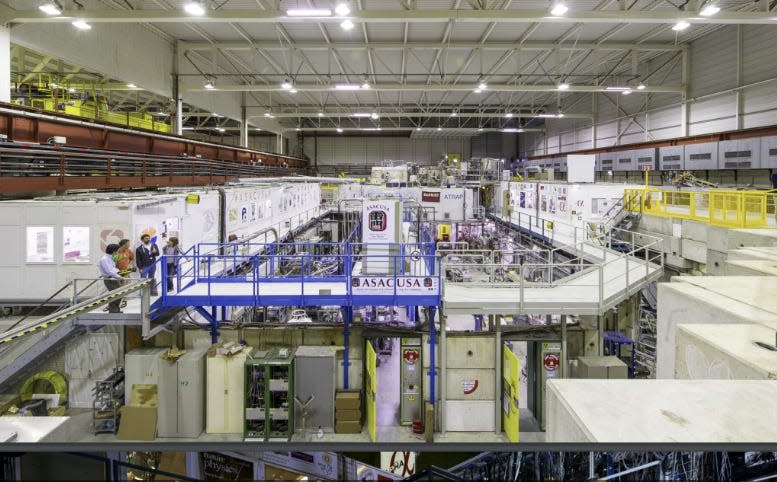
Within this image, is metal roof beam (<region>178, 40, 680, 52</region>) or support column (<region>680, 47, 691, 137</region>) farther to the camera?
support column (<region>680, 47, 691, 137</region>)

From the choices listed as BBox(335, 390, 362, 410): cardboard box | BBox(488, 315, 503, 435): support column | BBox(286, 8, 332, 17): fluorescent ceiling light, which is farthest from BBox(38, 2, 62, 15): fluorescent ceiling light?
BBox(488, 315, 503, 435): support column

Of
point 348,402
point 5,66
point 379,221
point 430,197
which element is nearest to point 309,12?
point 379,221

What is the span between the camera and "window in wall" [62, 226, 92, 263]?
1108cm

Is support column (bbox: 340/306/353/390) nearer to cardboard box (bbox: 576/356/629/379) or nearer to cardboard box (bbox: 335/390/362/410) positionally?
cardboard box (bbox: 335/390/362/410)

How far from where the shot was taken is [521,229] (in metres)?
26.0

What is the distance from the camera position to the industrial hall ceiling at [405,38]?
1454cm

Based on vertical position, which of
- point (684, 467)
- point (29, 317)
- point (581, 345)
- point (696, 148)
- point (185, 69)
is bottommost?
point (581, 345)

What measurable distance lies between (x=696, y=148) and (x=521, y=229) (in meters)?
9.97

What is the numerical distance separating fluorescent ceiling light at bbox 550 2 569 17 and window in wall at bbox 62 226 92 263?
12714mm

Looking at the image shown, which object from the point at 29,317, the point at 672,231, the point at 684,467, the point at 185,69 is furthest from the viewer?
the point at 185,69

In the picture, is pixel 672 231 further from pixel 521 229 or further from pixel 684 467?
pixel 684 467

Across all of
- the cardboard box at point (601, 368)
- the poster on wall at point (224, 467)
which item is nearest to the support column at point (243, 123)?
the cardboard box at point (601, 368)

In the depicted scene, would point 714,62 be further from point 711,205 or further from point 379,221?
point 379,221

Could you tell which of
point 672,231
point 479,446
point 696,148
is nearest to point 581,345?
point 672,231
